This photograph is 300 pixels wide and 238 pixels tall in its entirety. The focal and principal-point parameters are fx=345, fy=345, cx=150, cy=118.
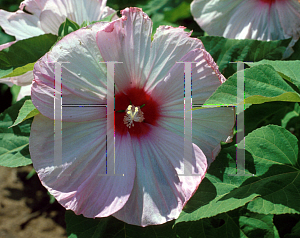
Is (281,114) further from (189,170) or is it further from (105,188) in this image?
(105,188)

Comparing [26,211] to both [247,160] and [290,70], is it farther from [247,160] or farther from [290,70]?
[290,70]

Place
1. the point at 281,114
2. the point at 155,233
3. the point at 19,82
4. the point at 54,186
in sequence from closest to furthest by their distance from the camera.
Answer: the point at 54,186, the point at 155,233, the point at 19,82, the point at 281,114

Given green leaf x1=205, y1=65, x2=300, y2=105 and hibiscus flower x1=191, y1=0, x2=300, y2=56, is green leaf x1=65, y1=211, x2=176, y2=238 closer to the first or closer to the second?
green leaf x1=205, y1=65, x2=300, y2=105

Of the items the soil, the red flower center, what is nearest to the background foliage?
the red flower center

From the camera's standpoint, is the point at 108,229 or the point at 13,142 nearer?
the point at 108,229

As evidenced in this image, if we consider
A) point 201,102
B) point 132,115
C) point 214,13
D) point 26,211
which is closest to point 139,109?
point 132,115

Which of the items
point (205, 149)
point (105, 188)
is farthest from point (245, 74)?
point (105, 188)
